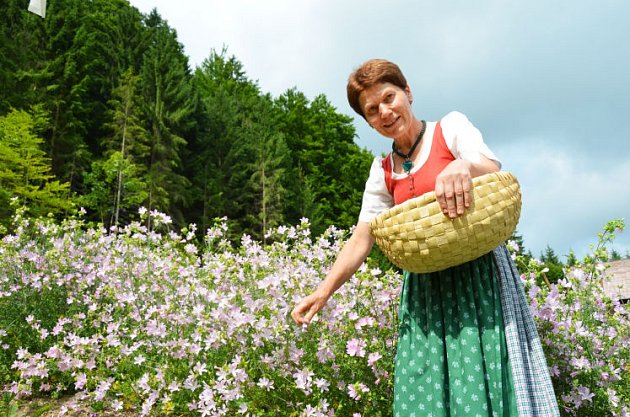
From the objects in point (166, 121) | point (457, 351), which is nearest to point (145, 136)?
point (166, 121)

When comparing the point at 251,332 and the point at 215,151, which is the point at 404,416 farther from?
the point at 215,151

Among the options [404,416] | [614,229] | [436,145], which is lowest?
[404,416]

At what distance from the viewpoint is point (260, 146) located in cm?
2523

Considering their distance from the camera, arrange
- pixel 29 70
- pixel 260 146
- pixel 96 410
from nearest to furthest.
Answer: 1. pixel 96 410
2. pixel 29 70
3. pixel 260 146

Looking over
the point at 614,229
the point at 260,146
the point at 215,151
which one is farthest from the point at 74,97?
the point at 614,229

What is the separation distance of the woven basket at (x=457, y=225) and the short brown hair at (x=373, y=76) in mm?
508

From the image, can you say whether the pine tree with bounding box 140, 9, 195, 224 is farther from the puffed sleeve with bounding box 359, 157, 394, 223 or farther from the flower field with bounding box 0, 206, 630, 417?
the puffed sleeve with bounding box 359, 157, 394, 223

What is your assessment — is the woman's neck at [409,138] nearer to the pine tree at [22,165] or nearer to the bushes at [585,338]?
the bushes at [585,338]

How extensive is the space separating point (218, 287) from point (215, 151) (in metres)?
22.5

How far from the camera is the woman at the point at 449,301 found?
5.34ft

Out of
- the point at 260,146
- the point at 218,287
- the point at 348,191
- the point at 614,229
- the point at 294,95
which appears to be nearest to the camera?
the point at 614,229

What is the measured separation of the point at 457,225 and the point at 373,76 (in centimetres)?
64

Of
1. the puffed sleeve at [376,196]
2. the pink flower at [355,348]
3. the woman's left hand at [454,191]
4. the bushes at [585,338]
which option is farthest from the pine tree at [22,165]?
the woman's left hand at [454,191]

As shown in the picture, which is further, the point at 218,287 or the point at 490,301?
the point at 218,287
